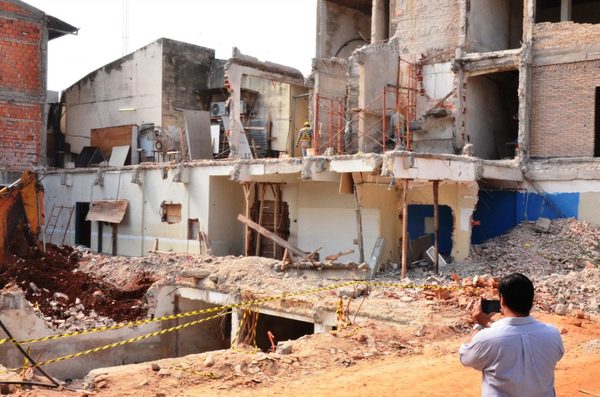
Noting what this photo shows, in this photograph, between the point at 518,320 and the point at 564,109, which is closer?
the point at 518,320

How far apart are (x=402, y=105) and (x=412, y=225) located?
456 centimetres

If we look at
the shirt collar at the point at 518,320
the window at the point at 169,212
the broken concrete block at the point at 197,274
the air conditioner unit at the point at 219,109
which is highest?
the air conditioner unit at the point at 219,109

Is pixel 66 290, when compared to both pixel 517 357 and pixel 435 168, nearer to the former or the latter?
pixel 435 168

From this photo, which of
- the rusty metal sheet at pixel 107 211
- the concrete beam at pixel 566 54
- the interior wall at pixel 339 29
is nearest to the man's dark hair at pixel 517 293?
the concrete beam at pixel 566 54

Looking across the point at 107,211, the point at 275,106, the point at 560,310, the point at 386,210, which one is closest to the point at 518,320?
the point at 560,310

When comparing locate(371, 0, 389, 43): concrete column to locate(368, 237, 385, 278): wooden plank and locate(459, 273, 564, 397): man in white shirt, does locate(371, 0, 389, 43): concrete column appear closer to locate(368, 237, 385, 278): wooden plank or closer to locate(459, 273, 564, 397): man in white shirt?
locate(368, 237, 385, 278): wooden plank

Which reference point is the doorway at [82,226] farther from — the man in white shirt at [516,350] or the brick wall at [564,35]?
the man in white shirt at [516,350]

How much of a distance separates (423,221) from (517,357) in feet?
52.7

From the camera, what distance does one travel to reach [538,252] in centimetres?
1744

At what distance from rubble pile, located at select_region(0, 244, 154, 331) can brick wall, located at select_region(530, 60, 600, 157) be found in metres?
12.4

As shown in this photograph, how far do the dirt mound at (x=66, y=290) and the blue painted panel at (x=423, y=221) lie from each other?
25.8 ft

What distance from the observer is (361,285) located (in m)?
13.6

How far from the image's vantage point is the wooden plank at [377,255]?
A: 59.7 ft

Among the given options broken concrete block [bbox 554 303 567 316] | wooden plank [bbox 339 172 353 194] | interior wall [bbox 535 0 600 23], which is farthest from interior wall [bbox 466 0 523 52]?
broken concrete block [bbox 554 303 567 316]
